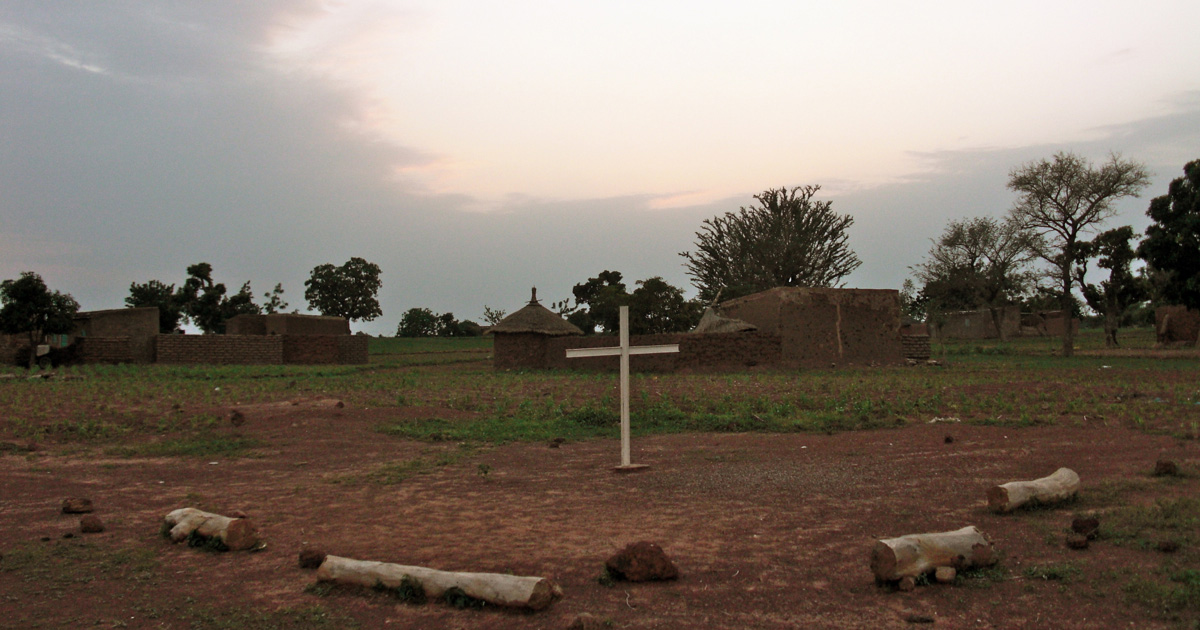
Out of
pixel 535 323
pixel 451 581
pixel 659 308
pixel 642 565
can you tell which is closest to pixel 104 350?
pixel 535 323

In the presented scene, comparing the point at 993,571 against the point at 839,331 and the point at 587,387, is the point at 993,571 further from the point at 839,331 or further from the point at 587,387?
the point at 839,331

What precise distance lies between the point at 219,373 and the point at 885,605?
2340cm

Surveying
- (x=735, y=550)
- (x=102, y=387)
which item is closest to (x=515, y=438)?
(x=735, y=550)

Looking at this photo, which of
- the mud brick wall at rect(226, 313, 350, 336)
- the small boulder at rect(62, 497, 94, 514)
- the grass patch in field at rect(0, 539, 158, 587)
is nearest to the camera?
the grass patch in field at rect(0, 539, 158, 587)

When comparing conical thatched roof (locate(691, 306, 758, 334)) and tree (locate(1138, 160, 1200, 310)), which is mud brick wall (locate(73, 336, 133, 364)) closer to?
conical thatched roof (locate(691, 306, 758, 334))

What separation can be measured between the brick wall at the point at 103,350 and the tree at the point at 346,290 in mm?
30661

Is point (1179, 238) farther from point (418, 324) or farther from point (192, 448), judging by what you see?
point (418, 324)

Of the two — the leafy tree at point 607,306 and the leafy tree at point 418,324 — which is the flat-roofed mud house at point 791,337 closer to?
the leafy tree at point 607,306

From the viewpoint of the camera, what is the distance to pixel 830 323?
2433 centimetres

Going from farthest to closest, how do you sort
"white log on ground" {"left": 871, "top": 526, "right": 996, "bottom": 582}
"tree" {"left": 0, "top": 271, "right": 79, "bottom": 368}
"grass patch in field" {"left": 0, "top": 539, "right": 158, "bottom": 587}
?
"tree" {"left": 0, "top": 271, "right": 79, "bottom": 368}
"grass patch in field" {"left": 0, "top": 539, "right": 158, "bottom": 587}
"white log on ground" {"left": 871, "top": 526, "right": 996, "bottom": 582}

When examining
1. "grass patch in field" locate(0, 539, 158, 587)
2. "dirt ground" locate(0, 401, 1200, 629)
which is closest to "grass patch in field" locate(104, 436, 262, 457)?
"dirt ground" locate(0, 401, 1200, 629)

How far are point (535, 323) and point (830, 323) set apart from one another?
380 inches

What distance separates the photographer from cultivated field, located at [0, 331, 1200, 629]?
4.22 meters

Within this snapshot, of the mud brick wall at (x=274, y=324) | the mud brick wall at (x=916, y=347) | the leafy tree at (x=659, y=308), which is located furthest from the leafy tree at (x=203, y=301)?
the mud brick wall at (x=916, y=347)
